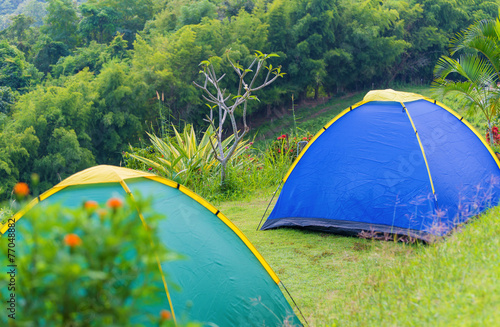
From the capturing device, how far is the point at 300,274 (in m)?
3.43

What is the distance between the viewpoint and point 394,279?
251 cm

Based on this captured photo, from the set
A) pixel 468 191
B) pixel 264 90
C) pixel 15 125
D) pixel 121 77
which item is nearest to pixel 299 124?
pixel 264 90

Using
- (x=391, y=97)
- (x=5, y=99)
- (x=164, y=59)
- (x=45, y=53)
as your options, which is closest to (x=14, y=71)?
(x=5, y=99)

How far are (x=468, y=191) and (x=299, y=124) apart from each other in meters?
19.3

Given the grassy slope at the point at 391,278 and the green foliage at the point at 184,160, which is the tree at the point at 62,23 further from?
the grassy slope at the point at 391,278

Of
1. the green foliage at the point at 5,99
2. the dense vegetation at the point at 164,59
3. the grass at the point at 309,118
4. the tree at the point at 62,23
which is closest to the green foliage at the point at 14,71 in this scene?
the dense vegetation at the point at 164,59

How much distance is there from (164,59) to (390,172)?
17.3 m

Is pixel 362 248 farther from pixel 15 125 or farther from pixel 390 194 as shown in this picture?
pixel 15 125

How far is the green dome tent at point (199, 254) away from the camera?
7.47 feet

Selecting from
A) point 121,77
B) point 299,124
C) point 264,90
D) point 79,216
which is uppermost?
point 79,216

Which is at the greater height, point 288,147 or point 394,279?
point 394,279

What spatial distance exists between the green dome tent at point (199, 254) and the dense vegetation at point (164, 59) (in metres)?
11.0

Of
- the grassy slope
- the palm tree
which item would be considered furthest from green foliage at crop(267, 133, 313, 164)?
the grassy slope

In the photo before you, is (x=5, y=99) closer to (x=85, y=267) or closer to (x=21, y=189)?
(x=21, y=189)
